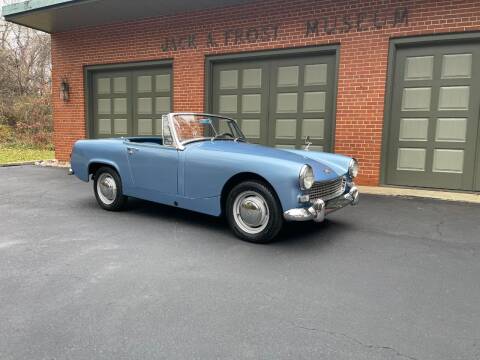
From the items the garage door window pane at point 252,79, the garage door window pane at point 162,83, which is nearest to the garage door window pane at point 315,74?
the garage door window pane at point 252,79

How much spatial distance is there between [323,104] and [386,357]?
6414 millimetres

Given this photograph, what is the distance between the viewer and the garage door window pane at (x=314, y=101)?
7.90 meters

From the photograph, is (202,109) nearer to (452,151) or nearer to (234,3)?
(234,3)

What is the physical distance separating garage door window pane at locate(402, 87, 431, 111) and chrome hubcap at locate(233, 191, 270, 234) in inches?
180

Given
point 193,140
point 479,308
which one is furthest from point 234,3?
point 479,308

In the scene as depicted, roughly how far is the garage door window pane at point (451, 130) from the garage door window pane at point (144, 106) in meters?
6.68

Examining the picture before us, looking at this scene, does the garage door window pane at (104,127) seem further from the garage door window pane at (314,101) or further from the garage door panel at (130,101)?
the garage door window pane at (314,101)

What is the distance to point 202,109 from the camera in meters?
8.97

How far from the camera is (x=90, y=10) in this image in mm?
8836

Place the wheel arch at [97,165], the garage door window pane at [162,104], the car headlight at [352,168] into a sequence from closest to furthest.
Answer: the car headlight at [352,168]
the wheel arch at [97,165]
the garage door window pane at [162,104]

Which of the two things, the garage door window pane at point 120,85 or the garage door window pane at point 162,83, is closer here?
the garage door window pane at point 162,83

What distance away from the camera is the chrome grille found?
3970 mm

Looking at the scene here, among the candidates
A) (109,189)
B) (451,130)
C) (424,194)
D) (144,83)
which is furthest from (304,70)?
(109,189)

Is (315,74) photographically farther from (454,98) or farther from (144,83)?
(144,83)
